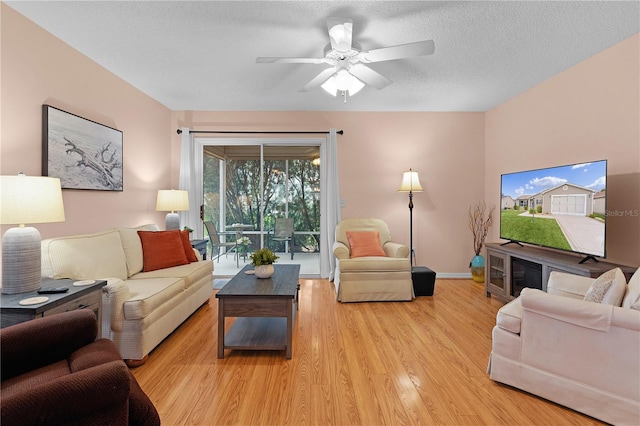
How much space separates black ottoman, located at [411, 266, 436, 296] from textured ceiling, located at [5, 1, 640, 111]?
2.35 metres

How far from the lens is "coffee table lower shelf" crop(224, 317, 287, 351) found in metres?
2.46

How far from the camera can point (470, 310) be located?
138 inches

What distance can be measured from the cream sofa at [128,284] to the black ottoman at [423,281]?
2.63m

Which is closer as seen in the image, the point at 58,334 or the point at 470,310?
the point at 58,334

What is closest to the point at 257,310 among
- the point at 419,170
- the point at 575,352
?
the point at 575,352

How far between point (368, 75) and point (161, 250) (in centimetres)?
277

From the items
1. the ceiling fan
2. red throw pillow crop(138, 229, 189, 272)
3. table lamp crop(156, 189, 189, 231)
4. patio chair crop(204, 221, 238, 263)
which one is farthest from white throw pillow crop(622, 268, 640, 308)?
patio chair crop(204, 221, 238, 263)

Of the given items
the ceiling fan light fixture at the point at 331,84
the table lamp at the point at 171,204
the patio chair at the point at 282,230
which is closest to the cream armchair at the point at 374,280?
the patio chair at the point at 282,230

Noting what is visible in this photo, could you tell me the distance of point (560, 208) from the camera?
3016 millimetres

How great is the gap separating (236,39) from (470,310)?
145 inches

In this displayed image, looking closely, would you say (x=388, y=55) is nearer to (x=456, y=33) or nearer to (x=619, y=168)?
(x=456, y=33)

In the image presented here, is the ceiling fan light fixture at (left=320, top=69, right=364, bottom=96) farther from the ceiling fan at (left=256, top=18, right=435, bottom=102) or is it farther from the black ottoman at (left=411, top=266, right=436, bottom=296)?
the black ottoman at (left=411, top=266, right=436, bottom=296)

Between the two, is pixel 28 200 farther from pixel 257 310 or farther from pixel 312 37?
pixel 312 37

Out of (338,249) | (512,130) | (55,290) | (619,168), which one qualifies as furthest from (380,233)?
(55,290)
